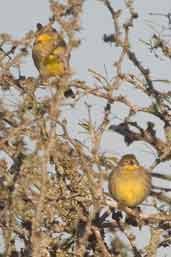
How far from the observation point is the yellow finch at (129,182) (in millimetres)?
6355

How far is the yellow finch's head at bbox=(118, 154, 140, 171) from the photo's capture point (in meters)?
6.66

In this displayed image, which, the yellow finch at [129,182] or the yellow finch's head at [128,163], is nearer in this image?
the yellow finch at [129,182]

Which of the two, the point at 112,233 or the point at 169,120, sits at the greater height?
the point at 169,120

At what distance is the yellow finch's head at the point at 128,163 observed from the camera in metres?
6.66

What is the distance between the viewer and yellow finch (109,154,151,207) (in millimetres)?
6355

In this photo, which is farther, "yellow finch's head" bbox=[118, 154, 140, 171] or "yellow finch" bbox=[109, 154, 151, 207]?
"yellow finch's head" bbox=[118, 154, 140, 171]

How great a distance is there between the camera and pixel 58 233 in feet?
18.8

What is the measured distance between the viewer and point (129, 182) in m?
6.69

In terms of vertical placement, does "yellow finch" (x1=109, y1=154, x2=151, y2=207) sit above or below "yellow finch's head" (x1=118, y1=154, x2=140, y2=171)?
below

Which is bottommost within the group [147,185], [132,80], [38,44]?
[147,185]

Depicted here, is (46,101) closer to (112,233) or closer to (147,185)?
(112,233)

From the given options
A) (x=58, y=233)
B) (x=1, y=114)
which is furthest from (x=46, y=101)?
(x=58, y=233)

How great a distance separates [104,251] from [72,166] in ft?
2.28

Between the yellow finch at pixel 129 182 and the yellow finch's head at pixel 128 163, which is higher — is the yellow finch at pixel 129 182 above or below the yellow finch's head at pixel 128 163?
below
